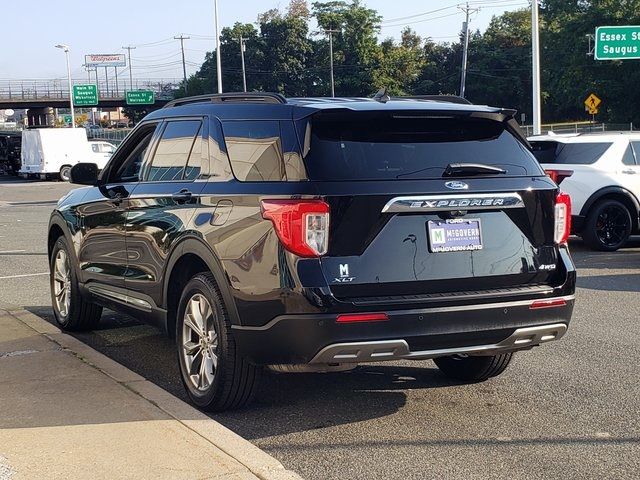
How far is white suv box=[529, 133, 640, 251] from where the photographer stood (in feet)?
42.7

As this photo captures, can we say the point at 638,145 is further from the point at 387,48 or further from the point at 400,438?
the point at 387,48

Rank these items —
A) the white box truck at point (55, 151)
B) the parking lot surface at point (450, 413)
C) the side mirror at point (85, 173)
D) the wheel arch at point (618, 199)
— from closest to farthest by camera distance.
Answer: the parking lot surface at point (450, 413), the side mirror at point (85, 173), the wheel arch at point (618, 199), the white box truck at point (55, 151)

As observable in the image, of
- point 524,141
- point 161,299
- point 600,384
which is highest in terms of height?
point 524,141

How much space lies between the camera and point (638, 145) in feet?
44.0

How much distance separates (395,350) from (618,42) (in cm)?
2850

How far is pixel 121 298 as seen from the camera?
21.5 feet

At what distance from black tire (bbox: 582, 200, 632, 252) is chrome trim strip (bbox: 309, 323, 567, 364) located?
27.8 feet

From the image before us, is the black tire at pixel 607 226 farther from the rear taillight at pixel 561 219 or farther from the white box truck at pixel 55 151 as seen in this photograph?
the white box truck at pixel 55 151

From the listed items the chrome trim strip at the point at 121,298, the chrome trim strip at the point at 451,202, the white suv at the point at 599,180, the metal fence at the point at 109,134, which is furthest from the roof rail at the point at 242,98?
the metal fence at the point at 109,134

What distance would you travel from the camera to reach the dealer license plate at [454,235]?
4.72m

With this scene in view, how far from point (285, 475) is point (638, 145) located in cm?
1082

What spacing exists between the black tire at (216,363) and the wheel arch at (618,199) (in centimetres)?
893

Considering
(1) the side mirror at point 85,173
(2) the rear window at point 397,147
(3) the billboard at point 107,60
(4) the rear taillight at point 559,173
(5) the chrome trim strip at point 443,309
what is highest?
(3) the billboard at point 107,60

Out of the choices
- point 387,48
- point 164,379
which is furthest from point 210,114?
point 387,48
